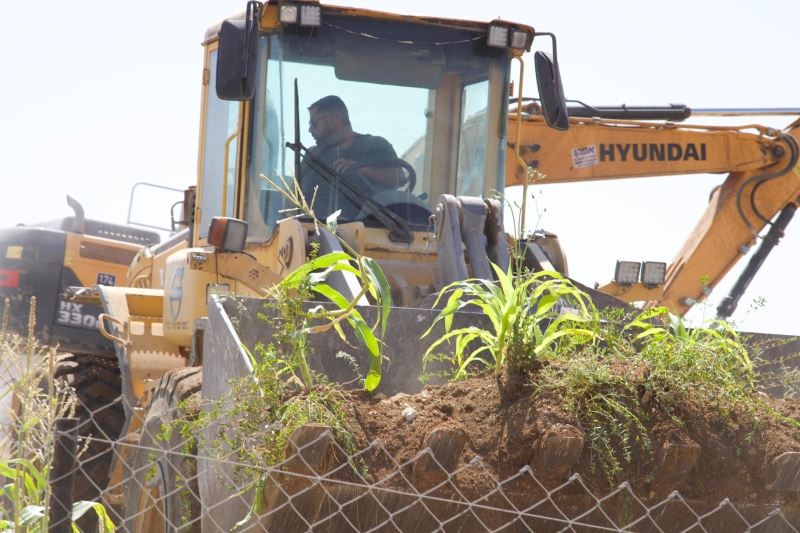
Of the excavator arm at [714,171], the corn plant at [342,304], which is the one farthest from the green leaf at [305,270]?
the excavator arm at [714,171]

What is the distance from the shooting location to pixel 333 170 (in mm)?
6023

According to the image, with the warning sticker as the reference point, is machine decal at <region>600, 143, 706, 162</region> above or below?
above

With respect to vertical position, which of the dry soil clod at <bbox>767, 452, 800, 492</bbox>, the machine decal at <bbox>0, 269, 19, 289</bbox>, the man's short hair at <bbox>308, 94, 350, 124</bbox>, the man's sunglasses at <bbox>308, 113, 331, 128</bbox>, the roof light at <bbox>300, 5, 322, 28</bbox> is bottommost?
the dry soil clod at <bbox>767, 452, 800, 492</bbox>

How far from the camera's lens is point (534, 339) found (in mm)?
3826

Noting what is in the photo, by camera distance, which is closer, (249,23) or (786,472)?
(786,472)

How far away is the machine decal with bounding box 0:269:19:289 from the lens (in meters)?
10.7

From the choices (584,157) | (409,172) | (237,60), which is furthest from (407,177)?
(584,157)

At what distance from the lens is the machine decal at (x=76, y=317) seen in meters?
9.57

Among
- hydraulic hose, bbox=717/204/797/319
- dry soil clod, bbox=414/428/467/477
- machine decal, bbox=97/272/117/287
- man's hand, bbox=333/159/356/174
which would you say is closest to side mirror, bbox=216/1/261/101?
man's hand, bbox=333/159/356/174

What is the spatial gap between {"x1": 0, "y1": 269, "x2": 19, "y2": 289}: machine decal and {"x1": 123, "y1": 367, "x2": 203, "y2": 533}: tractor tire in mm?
5818

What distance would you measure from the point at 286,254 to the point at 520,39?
1998 millimetres

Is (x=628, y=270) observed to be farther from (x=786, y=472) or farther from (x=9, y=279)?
(x=9, y=279)

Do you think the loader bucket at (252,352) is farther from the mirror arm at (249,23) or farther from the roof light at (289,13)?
the roof light at (289,13)

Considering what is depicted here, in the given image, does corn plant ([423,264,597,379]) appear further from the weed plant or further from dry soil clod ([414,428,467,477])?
the weed plant
